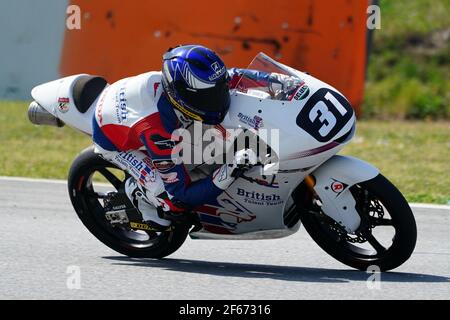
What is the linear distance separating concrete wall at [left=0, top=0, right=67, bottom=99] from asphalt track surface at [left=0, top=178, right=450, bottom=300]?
462cm

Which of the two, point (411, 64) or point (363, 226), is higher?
point (363, 226)

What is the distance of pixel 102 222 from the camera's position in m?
6.89

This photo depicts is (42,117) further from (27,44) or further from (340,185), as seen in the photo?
(27,44)

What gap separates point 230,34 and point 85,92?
18.7 feet

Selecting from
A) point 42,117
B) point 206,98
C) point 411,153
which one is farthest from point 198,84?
point 411,153

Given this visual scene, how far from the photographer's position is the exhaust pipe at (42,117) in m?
6.82

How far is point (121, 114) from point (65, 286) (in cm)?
116

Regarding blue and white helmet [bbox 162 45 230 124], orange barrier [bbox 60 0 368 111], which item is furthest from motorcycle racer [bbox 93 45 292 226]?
orange barrier [bbox 60 0 368 111]

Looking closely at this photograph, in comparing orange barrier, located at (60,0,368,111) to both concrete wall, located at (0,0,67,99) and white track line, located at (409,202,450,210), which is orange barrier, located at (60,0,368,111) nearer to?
concrete wall, located at (0,0,67,99)

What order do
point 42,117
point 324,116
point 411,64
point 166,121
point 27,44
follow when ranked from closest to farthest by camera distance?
1. point 324,116
2. point 166,121
3. point 42,117
4. point 27,44
5. point 411,64

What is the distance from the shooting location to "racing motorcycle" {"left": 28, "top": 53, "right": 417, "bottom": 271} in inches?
234

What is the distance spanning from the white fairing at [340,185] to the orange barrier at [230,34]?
615 centimetres
